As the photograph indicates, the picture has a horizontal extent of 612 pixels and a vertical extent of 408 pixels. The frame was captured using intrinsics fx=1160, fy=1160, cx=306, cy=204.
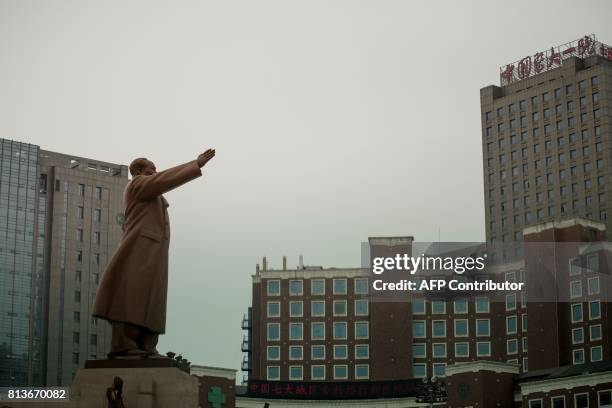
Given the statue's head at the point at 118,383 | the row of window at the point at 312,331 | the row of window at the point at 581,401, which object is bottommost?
the statue's head at the point at 118,383

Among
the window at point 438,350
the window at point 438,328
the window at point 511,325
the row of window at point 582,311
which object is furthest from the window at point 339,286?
the row of window at point 582,311

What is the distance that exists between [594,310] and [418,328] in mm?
18991

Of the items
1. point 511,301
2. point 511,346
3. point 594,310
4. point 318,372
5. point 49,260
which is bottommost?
point 318,372

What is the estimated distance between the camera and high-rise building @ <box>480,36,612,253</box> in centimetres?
12788

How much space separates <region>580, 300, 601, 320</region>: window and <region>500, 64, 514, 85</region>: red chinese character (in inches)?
2083

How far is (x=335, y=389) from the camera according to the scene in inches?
3846

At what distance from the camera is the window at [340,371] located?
347 feet

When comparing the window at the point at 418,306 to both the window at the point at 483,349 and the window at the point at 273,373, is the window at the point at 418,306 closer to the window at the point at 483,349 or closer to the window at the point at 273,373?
the window at the point at 483,349

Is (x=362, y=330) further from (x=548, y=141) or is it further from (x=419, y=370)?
(x=548, y=141)

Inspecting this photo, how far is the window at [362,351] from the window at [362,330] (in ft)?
2.69

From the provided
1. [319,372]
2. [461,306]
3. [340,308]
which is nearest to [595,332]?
[461,306]

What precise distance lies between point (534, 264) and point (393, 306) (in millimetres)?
14228

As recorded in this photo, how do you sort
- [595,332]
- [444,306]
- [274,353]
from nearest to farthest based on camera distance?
[595,332] → [444,306] → [274,353]

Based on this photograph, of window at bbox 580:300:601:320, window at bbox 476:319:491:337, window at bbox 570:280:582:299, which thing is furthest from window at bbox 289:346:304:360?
window at bbox 580:300:601:320
